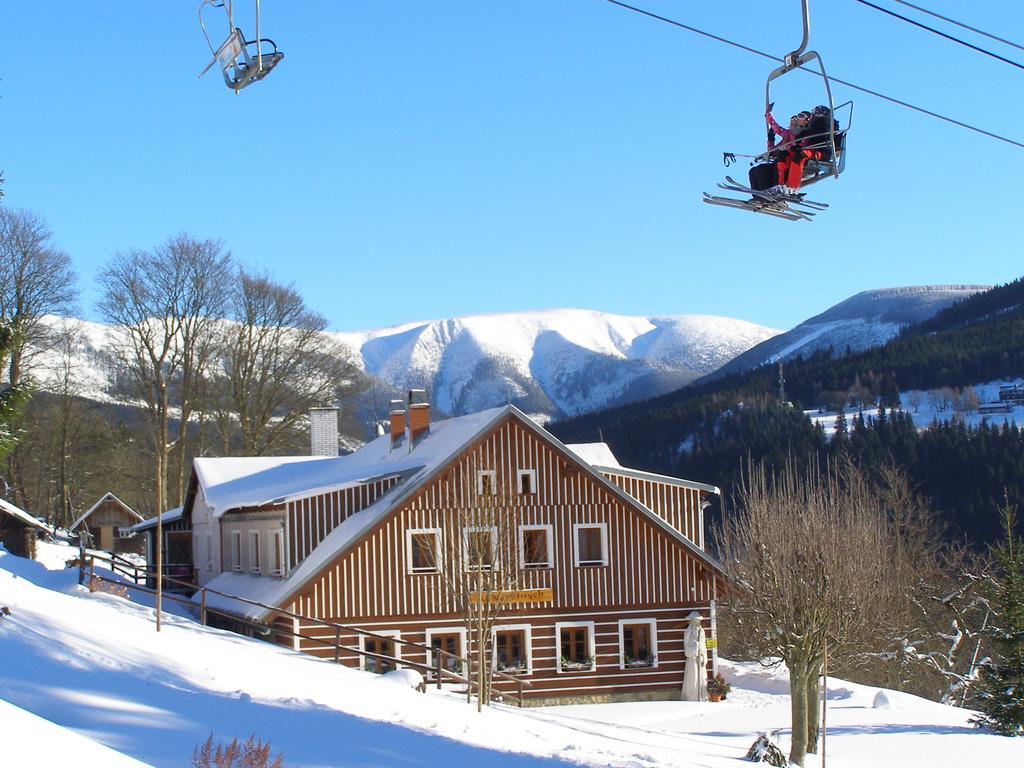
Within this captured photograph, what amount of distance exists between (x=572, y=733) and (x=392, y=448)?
18.3 meters

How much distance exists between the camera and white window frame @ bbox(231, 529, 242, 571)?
3748 centimetres

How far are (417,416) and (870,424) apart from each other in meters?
87.3

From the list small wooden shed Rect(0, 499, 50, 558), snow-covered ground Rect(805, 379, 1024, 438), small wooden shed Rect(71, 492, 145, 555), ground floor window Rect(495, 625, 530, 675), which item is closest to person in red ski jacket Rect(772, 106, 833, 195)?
ground floor window Rect(495, 625, 530, 675)

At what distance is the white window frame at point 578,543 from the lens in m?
31.9

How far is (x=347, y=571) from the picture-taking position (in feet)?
98.6

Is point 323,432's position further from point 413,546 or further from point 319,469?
point 413,546

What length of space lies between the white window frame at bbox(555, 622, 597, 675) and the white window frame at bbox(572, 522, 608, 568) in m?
1.68

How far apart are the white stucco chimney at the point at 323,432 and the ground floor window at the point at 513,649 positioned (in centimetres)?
1773

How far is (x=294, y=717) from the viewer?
50.1 ft

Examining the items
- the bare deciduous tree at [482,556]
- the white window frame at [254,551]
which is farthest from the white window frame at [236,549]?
the bare deciduous tree at [482,556]

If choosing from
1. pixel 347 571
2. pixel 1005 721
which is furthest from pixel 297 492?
pixel 1005 721

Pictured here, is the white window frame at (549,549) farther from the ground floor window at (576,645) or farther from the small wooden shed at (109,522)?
the small wooden shed at (109,522)

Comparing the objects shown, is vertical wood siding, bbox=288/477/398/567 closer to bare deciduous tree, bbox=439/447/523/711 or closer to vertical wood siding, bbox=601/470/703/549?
bare deciduous tree, bbox=439/447/523/711

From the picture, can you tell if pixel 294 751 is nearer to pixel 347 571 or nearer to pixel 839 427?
pixel 347 571
